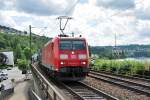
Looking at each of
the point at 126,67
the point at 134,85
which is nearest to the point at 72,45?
the point at 134,85

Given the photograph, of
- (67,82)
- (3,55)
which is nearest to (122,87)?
(67,82)

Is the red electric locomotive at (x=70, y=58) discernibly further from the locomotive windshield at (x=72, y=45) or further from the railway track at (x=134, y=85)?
the railway track at (x=134, y=85)

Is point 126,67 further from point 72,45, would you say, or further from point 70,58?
point 70,58

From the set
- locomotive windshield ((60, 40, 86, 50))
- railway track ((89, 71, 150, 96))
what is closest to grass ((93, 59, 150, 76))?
railway track ((89, 71, 150, 96))

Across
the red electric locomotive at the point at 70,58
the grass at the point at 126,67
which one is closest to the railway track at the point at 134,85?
the red electric locomotive at the point at 70,58

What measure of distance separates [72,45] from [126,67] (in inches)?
563

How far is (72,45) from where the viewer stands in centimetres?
2927

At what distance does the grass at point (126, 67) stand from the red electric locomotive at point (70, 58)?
9.57 m

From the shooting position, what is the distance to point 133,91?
75.6 feet

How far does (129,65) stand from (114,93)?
64.8 feet

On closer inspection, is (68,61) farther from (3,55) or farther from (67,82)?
(3,55)

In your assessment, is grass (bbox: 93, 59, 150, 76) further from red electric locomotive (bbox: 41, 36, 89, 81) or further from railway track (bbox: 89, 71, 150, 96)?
red electric locomotive (bbox: 41, 36, 89, 81)

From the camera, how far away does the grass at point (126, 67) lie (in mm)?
37938

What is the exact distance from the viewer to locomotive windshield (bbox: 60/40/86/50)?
95.7 feet
